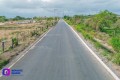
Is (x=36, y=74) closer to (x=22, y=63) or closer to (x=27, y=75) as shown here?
(x=27, y=75)

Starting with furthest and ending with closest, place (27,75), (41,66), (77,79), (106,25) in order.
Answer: (106,25)
(41,66)
(27,75)
(77,79)

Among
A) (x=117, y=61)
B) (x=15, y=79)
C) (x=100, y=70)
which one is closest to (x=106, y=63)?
(x=117, y=61)

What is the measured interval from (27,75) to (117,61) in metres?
5.46

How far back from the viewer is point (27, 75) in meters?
12.6

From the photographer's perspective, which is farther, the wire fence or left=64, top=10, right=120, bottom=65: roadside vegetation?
left=64, top=10, right=120, bottom=65: roadside vegetation

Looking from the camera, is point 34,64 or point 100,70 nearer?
point 100,70

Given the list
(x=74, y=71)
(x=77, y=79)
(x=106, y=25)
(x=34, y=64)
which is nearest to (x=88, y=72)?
(x=74, y=71)

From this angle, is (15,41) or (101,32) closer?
(15,41)

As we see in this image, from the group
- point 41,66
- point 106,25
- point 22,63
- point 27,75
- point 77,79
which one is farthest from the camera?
point 106,25

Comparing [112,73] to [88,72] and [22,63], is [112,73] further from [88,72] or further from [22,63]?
[22,63]

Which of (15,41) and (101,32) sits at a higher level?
(15,41)

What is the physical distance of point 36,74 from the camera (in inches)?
502

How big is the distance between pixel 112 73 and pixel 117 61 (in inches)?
118

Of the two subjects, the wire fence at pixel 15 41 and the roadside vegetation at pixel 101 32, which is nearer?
the wire fence at pixel 15 41
